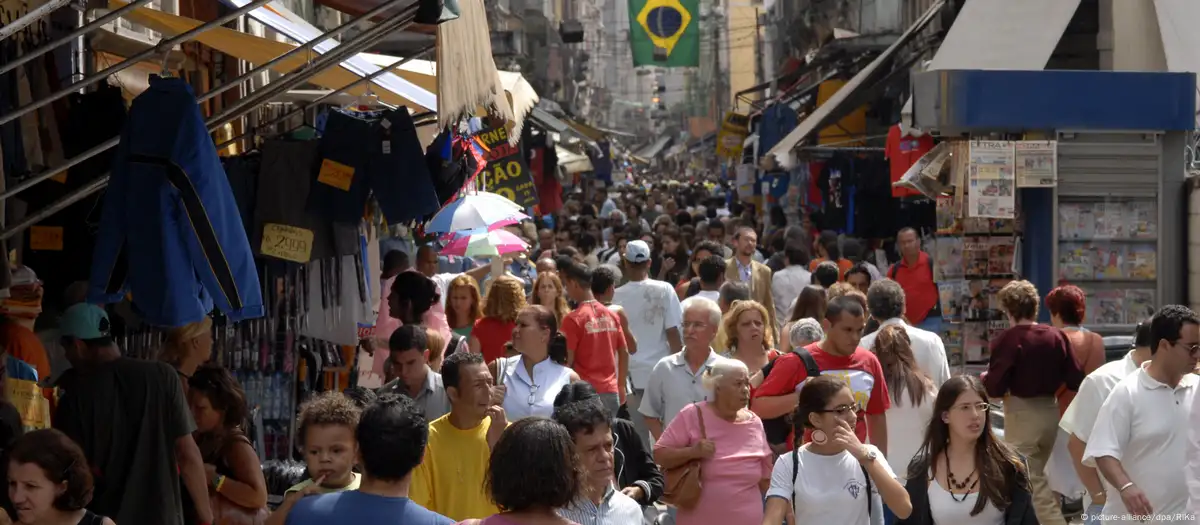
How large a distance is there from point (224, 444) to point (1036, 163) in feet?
26.9

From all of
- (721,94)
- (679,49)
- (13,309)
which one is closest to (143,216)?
(13,309)

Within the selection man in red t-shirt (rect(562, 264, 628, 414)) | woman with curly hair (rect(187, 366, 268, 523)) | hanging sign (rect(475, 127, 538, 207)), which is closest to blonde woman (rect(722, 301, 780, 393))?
man in red t-shirt (rect(562, 264, 628, 414))

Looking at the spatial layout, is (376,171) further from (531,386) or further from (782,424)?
(782,424)

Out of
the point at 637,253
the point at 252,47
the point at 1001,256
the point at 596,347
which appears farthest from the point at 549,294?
the point at 1001,256

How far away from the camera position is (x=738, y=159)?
38000 mm

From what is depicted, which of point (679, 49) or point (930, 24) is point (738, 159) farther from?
point (930, 24)

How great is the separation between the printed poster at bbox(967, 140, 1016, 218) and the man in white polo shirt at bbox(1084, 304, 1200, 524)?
5822 mm

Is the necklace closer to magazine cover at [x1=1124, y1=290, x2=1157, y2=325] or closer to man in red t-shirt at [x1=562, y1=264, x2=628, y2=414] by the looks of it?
man in red t-shirt at [x1=562, y1=264, x2=628, y2=414]

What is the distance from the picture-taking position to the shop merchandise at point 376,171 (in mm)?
8531

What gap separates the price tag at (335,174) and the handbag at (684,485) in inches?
100

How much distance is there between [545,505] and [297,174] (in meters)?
4.39

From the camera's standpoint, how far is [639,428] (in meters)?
10.5

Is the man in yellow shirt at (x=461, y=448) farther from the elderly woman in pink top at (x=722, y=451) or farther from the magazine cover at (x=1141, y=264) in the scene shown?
the magazine cover at (x=1141, y=264)

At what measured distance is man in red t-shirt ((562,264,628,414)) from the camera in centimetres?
1030
